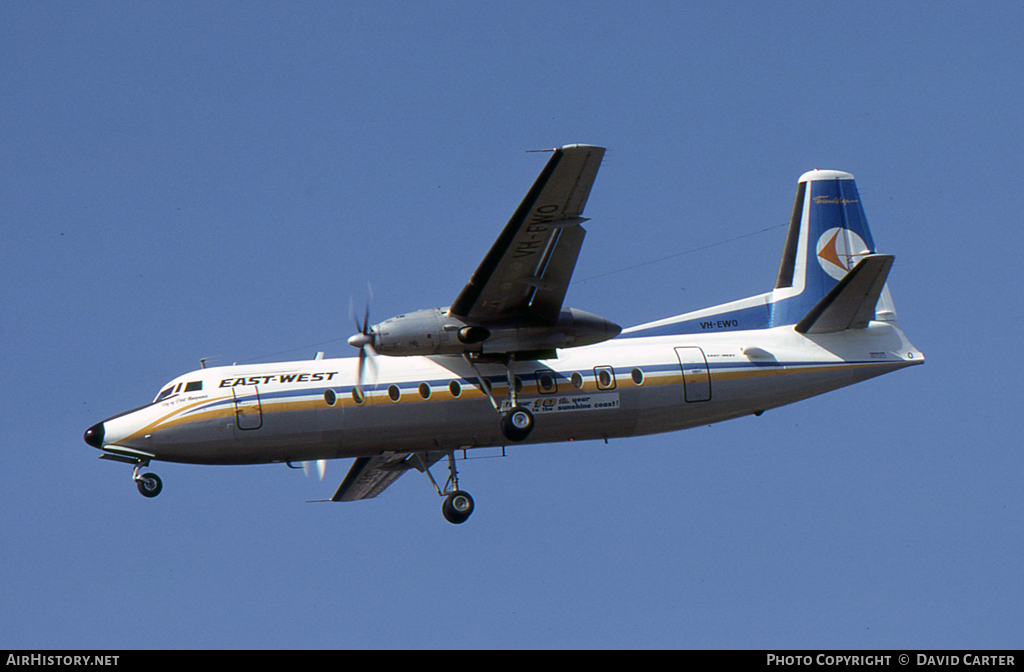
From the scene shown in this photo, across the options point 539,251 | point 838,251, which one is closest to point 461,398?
point 539,251

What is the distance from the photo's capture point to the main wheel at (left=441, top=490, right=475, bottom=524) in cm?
2061

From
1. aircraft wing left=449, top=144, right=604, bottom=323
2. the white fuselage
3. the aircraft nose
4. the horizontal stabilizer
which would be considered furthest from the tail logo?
the aircraft nose

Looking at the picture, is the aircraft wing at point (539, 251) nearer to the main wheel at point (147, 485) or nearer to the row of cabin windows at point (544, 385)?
the row of cabin windows at point (544, 385)

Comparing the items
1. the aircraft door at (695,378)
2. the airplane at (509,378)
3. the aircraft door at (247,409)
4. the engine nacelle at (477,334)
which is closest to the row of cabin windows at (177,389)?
the airplane at (509,378)

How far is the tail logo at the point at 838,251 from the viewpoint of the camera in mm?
23516

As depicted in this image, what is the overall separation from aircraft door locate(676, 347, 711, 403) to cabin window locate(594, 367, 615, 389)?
127 cm

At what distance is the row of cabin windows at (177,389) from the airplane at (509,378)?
3 centimetres

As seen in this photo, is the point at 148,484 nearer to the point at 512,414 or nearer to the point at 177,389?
the point at 177,389

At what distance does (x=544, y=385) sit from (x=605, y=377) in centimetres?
108

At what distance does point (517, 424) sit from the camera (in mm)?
19391

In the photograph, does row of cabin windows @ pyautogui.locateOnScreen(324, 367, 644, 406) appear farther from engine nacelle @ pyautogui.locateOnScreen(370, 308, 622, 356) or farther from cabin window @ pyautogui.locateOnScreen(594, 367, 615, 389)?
engine nacelle @ pyautogui.locateOnScreen(370, 308, 622, 356)

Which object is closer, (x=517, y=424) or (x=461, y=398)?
(x=517, y=424)
